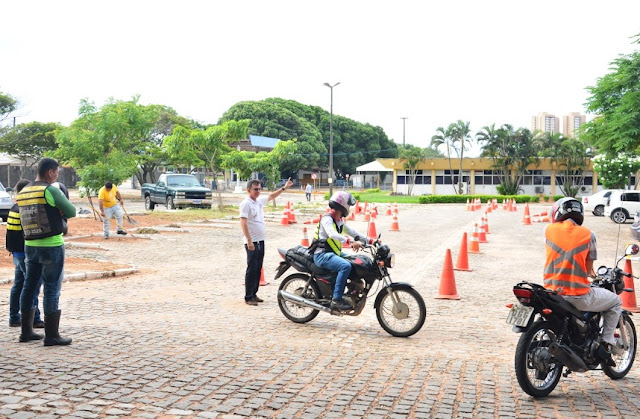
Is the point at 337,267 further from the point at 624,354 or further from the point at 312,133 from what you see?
the point at 312,133

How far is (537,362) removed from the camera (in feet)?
18.8

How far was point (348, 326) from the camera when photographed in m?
8.74

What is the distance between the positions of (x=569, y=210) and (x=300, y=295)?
12.3ft

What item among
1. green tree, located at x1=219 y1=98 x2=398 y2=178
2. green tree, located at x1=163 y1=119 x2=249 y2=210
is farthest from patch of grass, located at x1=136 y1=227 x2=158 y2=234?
green tree, located at x1=219 y1=98 x2=398 y2=178

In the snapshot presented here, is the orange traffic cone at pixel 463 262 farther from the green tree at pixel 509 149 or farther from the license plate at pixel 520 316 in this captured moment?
the green tree at pixel 509 149

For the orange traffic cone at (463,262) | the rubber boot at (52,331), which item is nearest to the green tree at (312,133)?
the orange traffic cone at (463,262)

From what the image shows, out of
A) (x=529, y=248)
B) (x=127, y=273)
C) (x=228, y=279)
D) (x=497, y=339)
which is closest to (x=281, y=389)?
(x=497, y=339)

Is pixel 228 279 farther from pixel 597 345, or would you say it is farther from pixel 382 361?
pixel 597 345

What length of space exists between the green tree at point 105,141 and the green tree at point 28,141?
2901 centimetres

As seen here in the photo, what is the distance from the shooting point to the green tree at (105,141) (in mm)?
27359

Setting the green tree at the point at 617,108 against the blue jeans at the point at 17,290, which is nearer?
the blue jeans at the point at 17,290

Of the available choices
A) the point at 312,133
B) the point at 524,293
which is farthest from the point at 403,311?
the point at 312,133

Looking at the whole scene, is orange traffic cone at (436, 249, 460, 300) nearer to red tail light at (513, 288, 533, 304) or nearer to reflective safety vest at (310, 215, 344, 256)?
reflective safety vest at (310, 215, 344, 256)

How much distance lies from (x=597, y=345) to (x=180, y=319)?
498 cm
